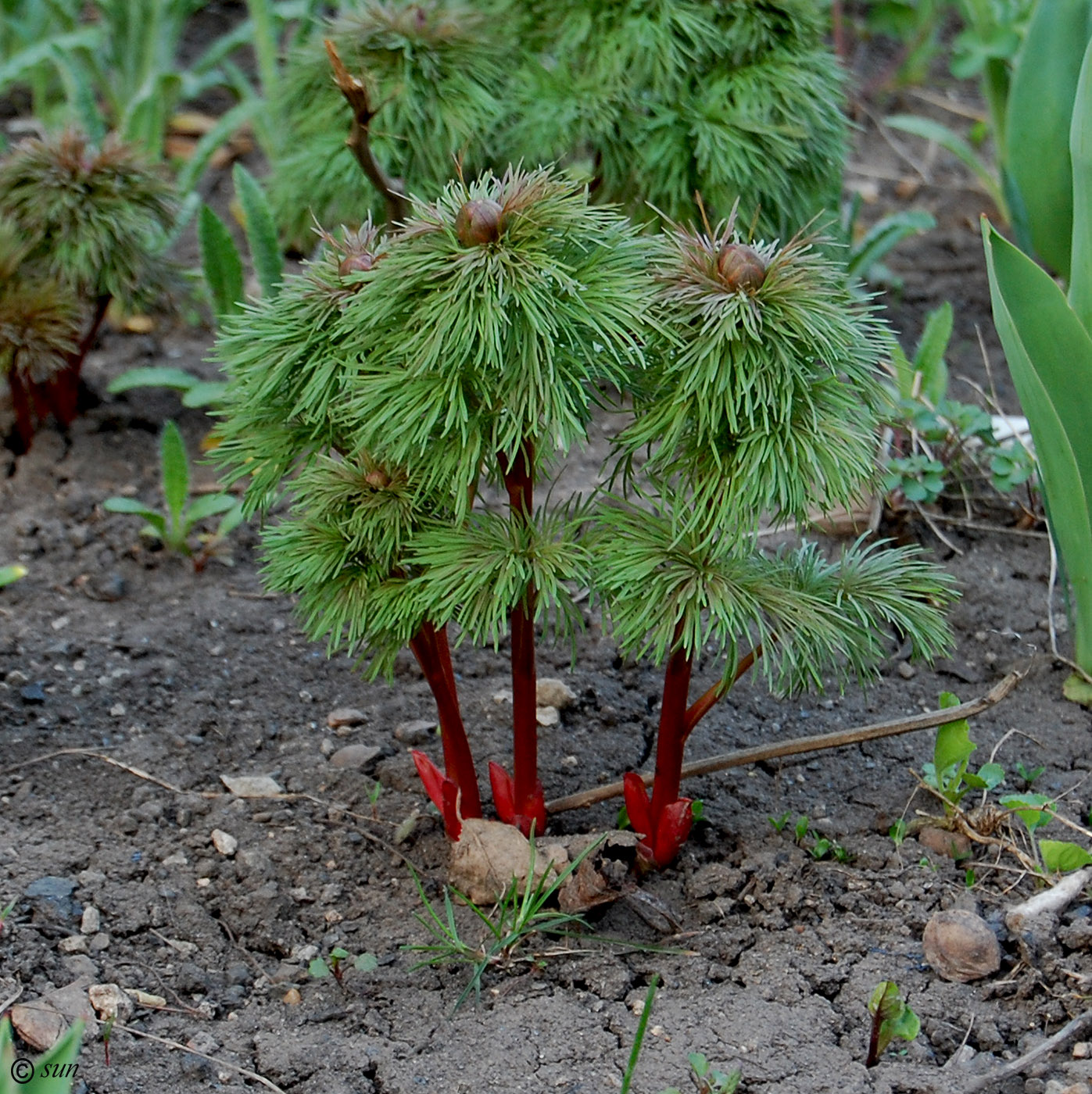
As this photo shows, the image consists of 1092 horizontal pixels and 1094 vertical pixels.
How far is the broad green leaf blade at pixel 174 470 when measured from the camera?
103 inches

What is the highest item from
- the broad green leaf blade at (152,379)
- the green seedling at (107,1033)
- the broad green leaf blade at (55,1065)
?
the broad green leaf blade at (55,1065)

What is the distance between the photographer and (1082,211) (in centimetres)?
212

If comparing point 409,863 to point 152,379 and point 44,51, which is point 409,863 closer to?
point 152,379

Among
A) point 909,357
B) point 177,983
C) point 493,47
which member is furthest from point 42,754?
point 909,357

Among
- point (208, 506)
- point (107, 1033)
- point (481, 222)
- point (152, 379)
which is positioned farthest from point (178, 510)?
point (481, 222)

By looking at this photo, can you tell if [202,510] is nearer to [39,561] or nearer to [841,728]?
[39,561]

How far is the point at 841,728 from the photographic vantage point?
2242mm

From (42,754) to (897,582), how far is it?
1.39 meters

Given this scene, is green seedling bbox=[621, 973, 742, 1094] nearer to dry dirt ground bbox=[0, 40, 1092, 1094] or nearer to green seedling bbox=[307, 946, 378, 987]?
dry dirt ground bbox=[0, 40, 1092, 1094]

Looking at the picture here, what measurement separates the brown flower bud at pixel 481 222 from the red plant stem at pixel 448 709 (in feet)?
1.69

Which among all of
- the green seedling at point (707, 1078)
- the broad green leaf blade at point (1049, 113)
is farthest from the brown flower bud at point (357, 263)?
the broad green leaf blade at point (1049, 113)

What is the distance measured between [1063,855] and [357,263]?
4.02 feet

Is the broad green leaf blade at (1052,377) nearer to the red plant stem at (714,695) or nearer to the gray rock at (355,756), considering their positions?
the red plant stem at (714,695)

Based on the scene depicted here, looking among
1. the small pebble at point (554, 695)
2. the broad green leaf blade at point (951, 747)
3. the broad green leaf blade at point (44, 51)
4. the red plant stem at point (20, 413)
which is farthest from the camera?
the broad green leaf blade at point (44, 51)
